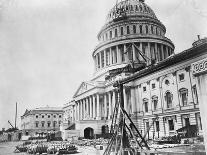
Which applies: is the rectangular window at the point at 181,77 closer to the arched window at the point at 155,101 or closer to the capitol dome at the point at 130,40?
the arched window at the point at 155,101

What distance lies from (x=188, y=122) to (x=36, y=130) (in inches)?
3510

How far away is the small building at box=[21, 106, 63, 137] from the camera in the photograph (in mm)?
115688

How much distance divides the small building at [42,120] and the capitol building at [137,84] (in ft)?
A: 74.6

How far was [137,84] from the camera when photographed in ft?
181

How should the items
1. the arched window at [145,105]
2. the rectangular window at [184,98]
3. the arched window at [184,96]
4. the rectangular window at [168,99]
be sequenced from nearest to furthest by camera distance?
the arched window at [184,96] < the rectangular window at [184,98] < the rectangular window at [168,99] < the arched window at [145,105]

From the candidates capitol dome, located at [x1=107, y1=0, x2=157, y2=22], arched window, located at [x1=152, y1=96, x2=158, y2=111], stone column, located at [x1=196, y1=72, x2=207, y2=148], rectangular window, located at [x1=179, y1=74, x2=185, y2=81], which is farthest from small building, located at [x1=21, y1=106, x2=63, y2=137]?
stone column, located at [x1=196, y1=72, x2=207, y2=148]

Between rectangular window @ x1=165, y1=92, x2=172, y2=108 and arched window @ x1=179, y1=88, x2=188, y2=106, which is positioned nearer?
arched window @ x1=179, y1=88, x2=188, y2=106

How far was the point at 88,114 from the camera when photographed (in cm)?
6812

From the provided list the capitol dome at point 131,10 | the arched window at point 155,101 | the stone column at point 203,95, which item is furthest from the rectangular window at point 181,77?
the capitol dome at point 131,10

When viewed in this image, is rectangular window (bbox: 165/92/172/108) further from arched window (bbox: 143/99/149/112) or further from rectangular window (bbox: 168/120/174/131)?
arched window (bbox: 143/99/149/112)

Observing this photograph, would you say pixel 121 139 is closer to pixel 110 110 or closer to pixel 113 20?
pixel 110 110

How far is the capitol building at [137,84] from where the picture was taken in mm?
42969

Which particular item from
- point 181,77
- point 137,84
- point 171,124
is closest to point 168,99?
point 171,124

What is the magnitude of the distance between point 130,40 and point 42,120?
6693cm
